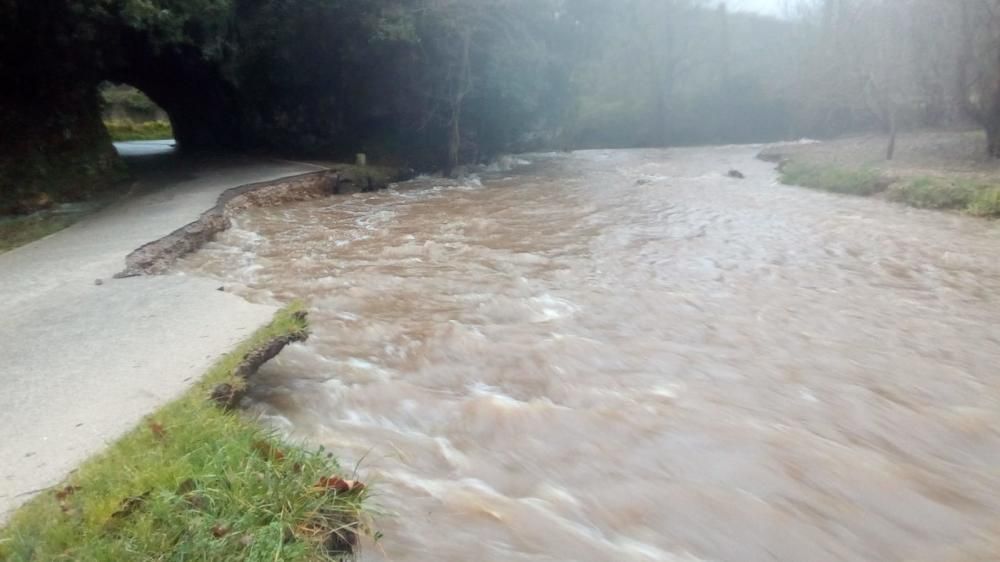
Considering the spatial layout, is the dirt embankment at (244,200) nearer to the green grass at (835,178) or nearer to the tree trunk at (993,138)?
the green grass at (835,178)

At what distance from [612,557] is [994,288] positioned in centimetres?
756

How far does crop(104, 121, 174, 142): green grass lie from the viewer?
4031 cm

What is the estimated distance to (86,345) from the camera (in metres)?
5.88

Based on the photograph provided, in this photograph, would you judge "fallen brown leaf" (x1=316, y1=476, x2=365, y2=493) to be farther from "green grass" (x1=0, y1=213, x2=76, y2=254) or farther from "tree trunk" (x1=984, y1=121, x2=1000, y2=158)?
"tree trunk" (x1=984, y1=121, x2=1000, y2=158)

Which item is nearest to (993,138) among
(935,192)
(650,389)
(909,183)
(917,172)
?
(917,172)

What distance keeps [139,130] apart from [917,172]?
1502 inches

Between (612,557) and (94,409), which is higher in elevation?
(94,409)

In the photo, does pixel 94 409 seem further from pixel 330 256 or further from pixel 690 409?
pixel 330 256

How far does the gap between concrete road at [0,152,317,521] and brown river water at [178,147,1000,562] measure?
2.35ft

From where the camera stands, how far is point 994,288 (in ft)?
30.0

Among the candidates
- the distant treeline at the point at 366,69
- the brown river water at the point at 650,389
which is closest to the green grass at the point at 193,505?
the brown river water at the point at 650,389

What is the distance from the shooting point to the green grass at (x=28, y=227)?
10.9m

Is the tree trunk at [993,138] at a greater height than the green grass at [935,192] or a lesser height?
greater

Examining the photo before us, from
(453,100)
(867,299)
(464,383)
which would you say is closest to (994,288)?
(867,299)
